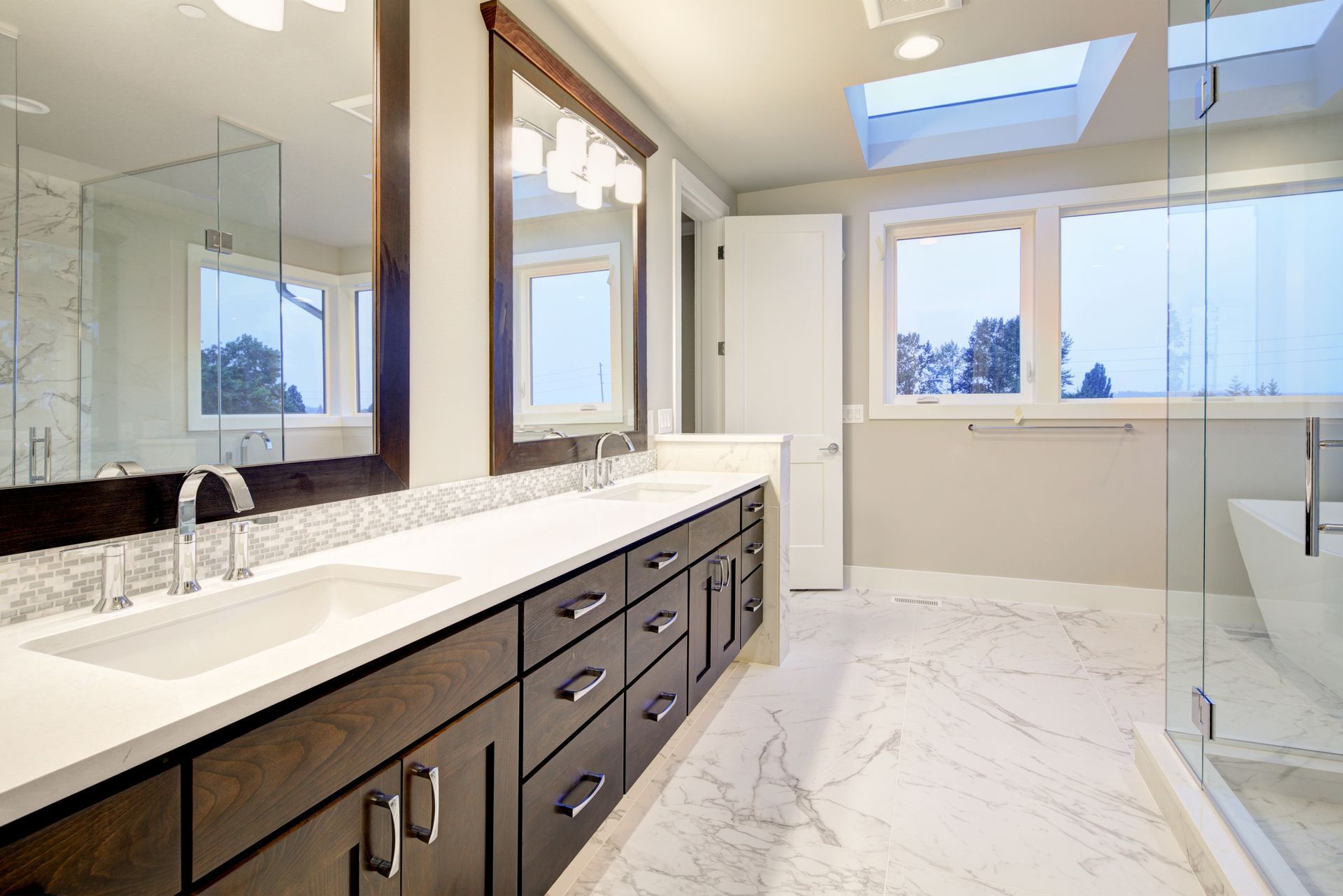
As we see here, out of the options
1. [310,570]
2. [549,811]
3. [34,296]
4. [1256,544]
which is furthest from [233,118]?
[1256,544]

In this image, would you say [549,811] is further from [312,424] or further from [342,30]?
[342,30]

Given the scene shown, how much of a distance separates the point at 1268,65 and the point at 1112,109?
1809 mm

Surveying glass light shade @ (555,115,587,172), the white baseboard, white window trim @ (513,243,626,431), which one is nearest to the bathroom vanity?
white window trim @ (513,243,626,431)

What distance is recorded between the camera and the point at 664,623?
169cm

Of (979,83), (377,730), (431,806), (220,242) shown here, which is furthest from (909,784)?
(979,83)

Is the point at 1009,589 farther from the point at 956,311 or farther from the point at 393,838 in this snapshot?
the point at 393,838

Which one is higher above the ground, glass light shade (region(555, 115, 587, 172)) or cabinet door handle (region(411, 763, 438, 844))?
glass light shade (region(555, 115, 587, 172))

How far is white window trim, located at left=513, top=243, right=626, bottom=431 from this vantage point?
1.99 m

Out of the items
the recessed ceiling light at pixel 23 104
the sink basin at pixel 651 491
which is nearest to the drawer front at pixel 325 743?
the recessed ceiling light at pixel 23 104

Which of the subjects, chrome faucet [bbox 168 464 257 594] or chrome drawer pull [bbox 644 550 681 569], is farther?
chrome drawer pull [bbox 644 550 681 569]

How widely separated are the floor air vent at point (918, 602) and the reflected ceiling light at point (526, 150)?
2862 mm

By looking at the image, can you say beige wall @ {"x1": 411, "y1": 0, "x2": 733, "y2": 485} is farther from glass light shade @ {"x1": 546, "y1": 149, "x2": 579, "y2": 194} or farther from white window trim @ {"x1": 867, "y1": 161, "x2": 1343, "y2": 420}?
white window trim @ {"x1": 867, "y1": 161, "x2": 1343, "y2": 420}

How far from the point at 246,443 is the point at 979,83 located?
3.74 meters

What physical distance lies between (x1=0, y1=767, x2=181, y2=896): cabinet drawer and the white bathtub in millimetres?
1888
